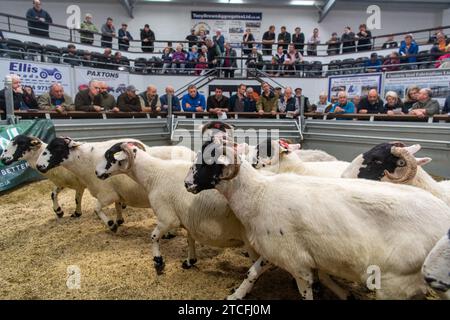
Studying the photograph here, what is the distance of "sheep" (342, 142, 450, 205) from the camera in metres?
2.89

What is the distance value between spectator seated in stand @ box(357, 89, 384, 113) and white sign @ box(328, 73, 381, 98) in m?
3.60

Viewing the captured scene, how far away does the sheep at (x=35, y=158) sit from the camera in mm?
4992

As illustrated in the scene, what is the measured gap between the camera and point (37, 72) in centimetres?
969

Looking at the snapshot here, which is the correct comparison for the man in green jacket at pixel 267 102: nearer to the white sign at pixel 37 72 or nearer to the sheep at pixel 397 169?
the white sign at pixel 37 72

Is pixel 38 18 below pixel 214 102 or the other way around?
the other way around

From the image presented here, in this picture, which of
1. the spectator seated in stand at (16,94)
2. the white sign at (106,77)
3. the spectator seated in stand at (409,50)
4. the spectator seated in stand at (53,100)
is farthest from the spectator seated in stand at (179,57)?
the spectator seated in stand at (409,50)

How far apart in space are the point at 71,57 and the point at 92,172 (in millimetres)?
7985

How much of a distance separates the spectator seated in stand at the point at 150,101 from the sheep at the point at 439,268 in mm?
7609

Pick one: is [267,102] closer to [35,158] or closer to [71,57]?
[35,158]

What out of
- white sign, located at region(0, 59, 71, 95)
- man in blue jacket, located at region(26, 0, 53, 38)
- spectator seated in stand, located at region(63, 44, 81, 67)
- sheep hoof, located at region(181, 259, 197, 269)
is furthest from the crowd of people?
sheep hoof, located at region(181, 259, 197, 269)

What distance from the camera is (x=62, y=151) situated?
14.9 ft

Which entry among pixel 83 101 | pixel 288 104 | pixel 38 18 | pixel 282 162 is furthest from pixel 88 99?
pixel 38 18

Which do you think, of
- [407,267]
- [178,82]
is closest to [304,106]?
[178,82]

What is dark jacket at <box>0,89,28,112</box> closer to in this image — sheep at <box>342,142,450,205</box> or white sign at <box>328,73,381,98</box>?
sheep at <box>342,142,450,205</box>
